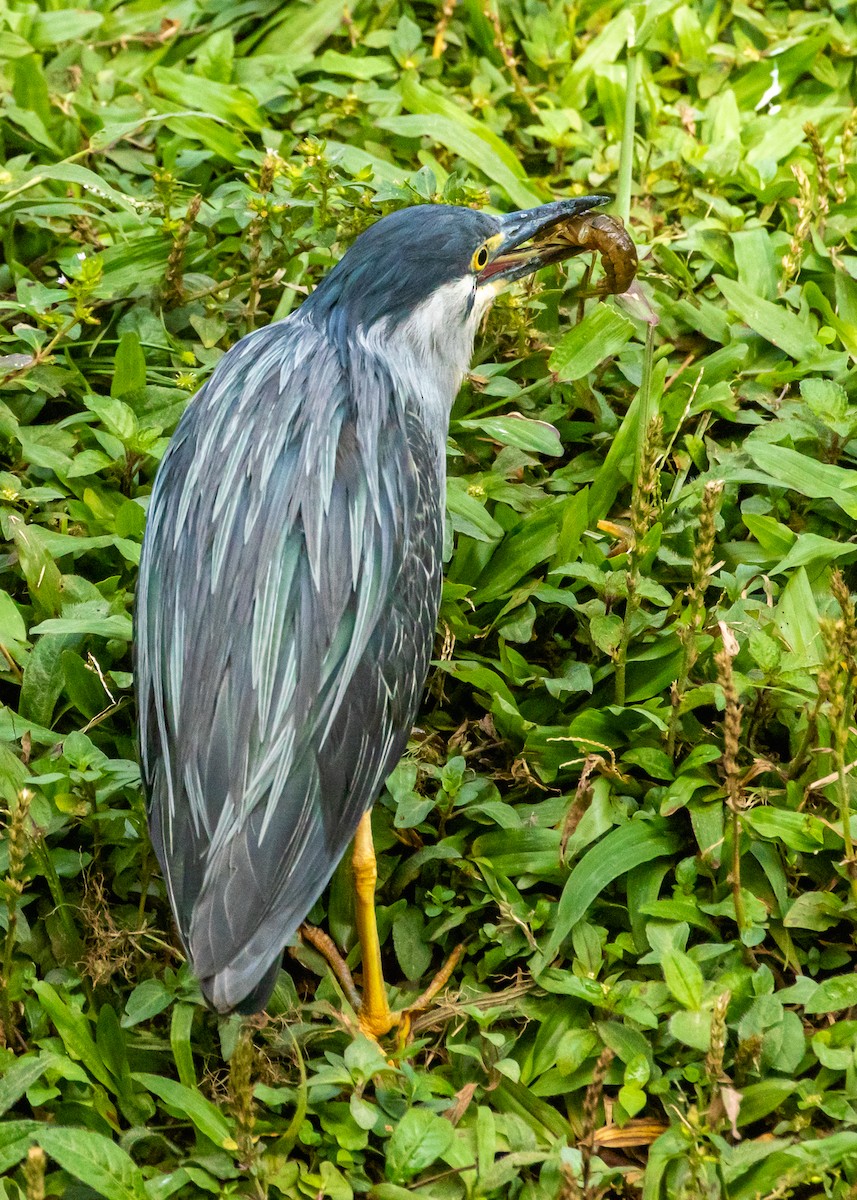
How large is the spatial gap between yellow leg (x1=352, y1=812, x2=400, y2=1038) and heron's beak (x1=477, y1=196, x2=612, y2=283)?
137cm

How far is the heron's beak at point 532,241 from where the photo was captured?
333cm

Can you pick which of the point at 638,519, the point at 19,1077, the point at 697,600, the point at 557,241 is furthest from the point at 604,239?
the point at 19,1077

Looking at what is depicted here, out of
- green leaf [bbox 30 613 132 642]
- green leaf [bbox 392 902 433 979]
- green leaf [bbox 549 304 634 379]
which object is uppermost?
green leaf [bbox 549 304 634 379]

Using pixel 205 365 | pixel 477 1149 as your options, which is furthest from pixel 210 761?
pixel 205 365

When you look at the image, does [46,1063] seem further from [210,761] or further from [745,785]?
[745,785]

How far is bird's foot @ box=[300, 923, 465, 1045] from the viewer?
281 centimetres

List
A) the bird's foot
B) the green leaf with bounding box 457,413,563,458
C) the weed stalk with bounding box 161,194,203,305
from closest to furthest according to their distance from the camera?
the bird's foot → the green leaf with bounding box 457,413,563,458 → the weed stalk with bounding box 161,194,203,305

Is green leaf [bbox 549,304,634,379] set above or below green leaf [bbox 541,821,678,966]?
above

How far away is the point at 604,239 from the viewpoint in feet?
11.3

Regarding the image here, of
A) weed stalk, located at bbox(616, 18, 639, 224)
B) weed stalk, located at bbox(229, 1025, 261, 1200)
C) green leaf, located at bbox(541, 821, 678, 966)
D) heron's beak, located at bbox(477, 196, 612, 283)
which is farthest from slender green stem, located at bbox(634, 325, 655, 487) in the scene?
weed stalk, located at bbox(229, 1025, 261, 1200)

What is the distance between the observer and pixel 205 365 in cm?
370

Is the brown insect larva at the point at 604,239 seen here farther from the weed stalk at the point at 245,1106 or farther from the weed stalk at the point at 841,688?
the weed stalk at the point at 245,1106

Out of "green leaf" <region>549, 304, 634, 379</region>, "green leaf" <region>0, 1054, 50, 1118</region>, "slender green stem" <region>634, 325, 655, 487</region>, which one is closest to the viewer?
"green leaf" <region>0, 1054, 50, 1118</region>

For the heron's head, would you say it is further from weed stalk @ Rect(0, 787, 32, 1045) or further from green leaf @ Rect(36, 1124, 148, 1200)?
green leaf @ Rect(36, 1124, 148, 1200)
